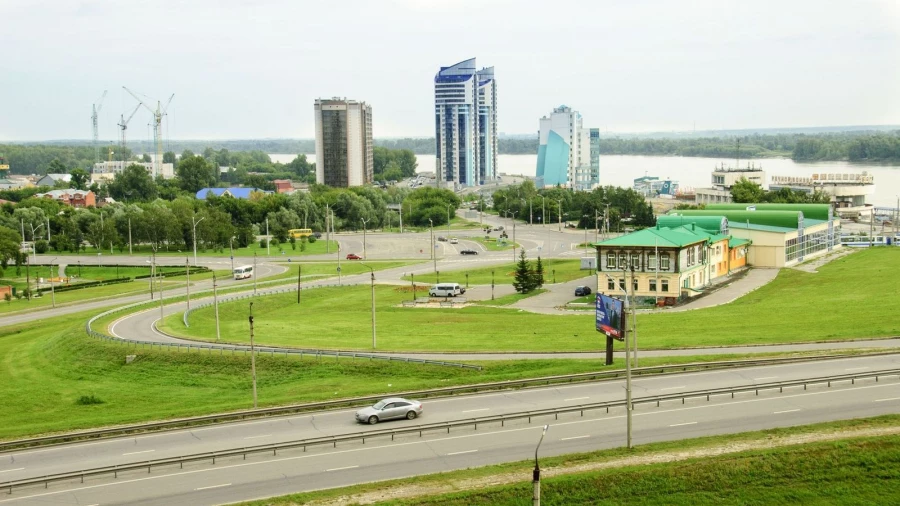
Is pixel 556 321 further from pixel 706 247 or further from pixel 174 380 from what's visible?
pixel 174 380

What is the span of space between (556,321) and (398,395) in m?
26.7

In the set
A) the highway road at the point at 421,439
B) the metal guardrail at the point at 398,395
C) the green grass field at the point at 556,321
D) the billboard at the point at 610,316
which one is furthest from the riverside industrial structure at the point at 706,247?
the highway road at the point at 421,439

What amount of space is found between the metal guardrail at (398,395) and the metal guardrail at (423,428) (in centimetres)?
366

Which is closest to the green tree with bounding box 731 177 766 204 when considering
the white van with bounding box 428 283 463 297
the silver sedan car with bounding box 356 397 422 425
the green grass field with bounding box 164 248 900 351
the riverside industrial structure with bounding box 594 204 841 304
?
the riverside industrial structure with bounding box 594 204 841 304

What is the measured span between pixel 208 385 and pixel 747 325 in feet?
103

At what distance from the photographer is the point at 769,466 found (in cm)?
2866

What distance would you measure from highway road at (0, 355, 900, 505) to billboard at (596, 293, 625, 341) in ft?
9.34

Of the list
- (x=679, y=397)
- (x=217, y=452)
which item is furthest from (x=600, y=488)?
(x=217, y=452)

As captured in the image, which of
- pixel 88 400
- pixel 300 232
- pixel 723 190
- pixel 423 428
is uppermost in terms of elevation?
pixel 723 190

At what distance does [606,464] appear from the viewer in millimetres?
28375

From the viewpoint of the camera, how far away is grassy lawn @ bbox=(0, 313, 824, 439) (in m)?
38.5

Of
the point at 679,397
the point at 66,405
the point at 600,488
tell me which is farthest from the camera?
the point at 66,405

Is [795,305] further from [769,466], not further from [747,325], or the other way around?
[769,466]

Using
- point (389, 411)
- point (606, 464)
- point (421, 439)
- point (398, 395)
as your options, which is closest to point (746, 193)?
point (398, 395)
